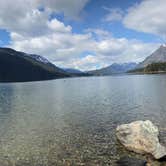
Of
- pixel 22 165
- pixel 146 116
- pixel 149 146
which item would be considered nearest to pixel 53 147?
pixel 22 165

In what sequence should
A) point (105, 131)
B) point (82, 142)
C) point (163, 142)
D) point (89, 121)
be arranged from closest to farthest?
point (163, 142) < point (82, 142) < point (105, 131) < point (89, 121)

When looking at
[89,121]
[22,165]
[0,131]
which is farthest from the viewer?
[89,121]

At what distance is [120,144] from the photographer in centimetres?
2648

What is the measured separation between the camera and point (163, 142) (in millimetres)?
26219

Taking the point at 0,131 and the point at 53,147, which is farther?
the point at 0,131

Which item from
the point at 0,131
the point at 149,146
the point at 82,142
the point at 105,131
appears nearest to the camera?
the point at 149,146

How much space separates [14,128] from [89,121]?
12.1m

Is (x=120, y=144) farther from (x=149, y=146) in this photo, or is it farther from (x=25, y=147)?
(x=25, y=147)

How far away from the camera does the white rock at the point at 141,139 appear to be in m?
22.3

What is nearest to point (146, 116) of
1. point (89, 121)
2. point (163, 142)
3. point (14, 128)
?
point (89, 121)

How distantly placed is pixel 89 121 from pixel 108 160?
16863mm

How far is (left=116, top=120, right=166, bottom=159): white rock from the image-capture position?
2233 cm

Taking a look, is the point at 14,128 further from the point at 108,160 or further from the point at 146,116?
A: the point at 146,116

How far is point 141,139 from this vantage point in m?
24.2
